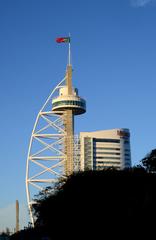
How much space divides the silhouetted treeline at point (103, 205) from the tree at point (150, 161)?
14.8 m

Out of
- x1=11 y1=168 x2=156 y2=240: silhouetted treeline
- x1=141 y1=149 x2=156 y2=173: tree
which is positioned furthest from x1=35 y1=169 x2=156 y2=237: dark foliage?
x1=141 y1=149 x2=156 y2=173: tree

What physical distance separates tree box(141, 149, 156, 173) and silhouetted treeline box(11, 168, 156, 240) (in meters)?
14.8

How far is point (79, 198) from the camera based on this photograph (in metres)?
92.5

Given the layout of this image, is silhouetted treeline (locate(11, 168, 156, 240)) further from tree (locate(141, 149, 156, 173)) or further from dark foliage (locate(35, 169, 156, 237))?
tree (locate(141, 149, 156, 173))

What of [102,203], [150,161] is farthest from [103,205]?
[150,161]

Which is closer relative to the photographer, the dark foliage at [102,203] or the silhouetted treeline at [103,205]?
the silhouetted treeline at [103,205]

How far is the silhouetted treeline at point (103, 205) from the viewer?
275 feet

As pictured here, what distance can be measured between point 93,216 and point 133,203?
21.6ft

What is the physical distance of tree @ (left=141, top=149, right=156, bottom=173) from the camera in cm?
11726

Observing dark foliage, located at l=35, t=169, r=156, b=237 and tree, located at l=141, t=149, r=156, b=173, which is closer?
dark foliage, located at l=35, t=169, r=156, b=237

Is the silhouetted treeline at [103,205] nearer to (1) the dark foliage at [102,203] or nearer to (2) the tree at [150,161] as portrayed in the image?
(1) the dark foliage at [102,203]

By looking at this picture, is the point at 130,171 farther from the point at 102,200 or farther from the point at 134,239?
the point at 134,239

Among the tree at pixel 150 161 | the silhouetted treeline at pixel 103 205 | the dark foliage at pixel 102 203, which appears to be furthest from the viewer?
the tree at pixel 150 161

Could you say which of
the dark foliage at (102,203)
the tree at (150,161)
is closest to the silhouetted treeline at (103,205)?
the dark foliage at (102,203)
